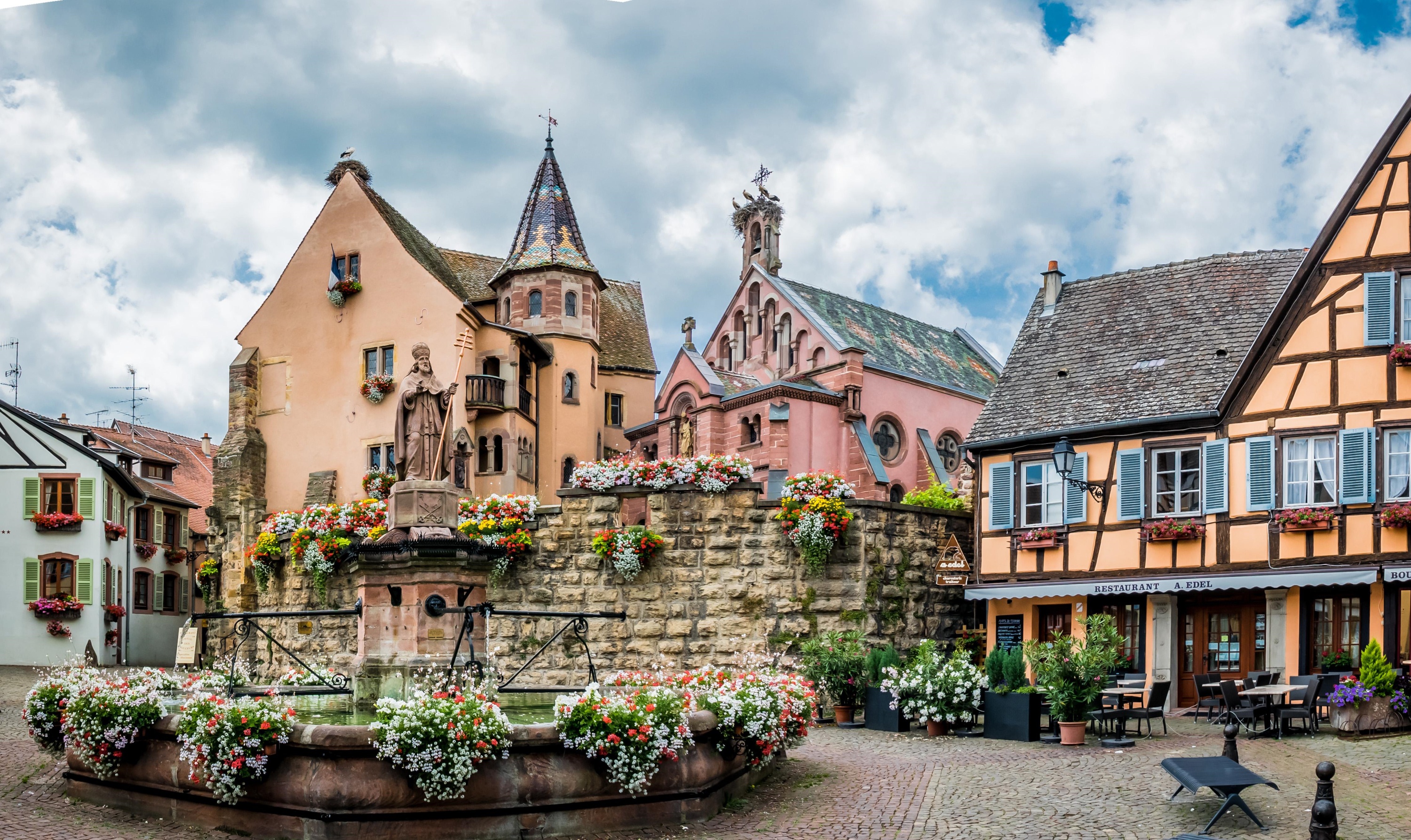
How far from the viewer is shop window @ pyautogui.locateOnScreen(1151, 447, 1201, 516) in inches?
901

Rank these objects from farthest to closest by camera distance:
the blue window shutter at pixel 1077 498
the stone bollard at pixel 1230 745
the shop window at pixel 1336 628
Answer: the blue window shutter at pixel 1077 498
the shop window at pixel 1336 628
the stone bollard at pixel 1230 745

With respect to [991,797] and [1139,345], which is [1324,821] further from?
[1139,345]

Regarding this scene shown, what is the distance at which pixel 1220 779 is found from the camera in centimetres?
1117

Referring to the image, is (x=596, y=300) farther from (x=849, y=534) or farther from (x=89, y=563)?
(x=849, y=534)

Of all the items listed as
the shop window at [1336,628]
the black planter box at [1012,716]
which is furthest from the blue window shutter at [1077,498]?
the black planter box at [1012,716]

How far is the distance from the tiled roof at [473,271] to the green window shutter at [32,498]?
526 inches

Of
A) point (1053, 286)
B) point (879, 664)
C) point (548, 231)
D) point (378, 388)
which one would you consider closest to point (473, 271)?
point (548, 231)

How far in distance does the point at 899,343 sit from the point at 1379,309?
88.3 ft

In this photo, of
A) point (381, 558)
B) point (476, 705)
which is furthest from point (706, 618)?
point (476, 705)

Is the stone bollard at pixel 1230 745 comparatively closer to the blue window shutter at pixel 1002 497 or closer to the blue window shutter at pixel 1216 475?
the blue window shutter at pixel 1216 475

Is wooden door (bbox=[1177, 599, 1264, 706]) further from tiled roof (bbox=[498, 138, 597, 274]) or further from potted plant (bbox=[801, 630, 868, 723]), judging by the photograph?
tiled roof (bbox=[498, 138, 597, 274])

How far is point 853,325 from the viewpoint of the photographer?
4675 cm

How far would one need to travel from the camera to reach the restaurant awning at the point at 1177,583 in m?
20.8

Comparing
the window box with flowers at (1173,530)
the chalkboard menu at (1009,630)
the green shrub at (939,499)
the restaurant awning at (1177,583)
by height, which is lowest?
the chalkboard menu at (1009,630)
